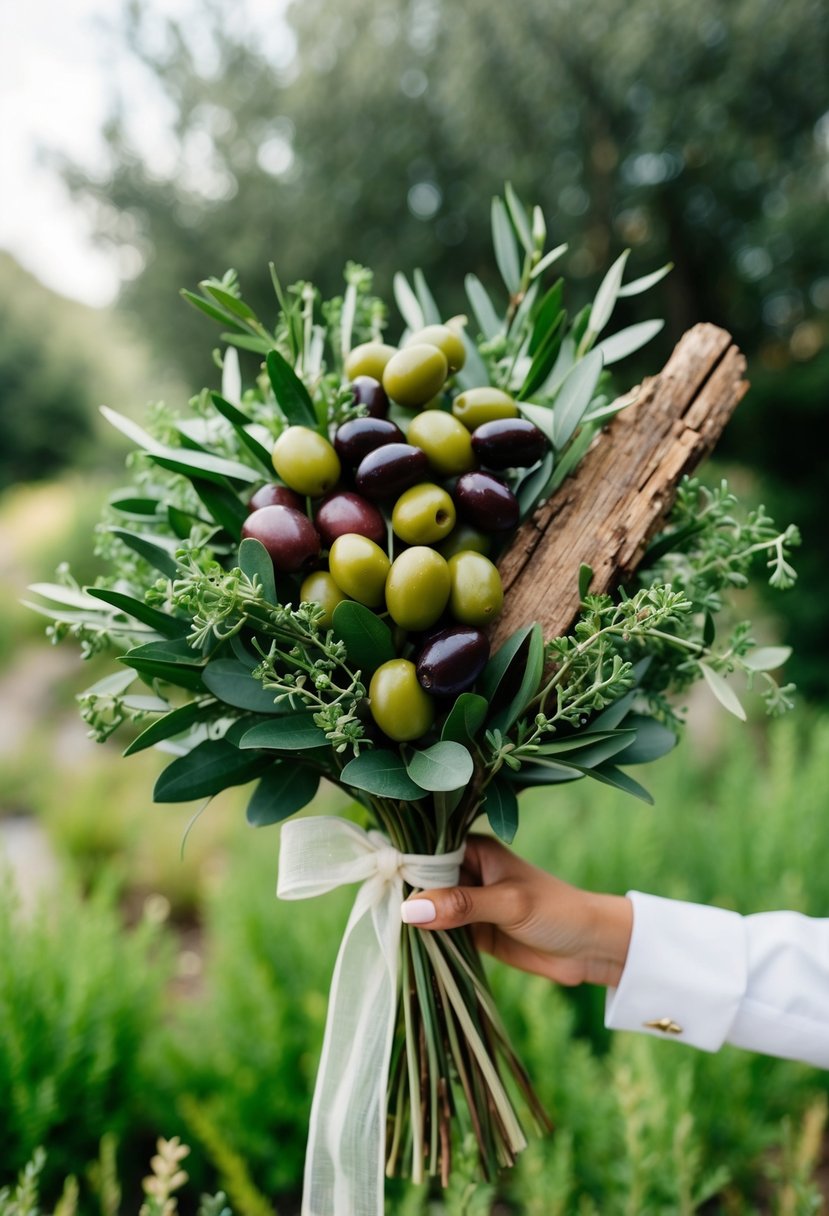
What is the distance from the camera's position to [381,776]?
30.0 inches

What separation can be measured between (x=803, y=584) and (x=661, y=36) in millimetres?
3176

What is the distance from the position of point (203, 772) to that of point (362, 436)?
1.26 ft

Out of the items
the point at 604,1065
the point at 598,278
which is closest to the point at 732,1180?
the point at 604,1065

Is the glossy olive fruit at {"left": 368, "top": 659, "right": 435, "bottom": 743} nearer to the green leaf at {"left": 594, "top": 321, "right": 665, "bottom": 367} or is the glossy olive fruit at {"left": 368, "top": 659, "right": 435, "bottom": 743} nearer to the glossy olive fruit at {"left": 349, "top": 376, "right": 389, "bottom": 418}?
the glossy olive fruit at {"left": 349, "top": 376, "right": 389, "bottom": 418}

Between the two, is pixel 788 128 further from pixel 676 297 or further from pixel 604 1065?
pixel 604 1065

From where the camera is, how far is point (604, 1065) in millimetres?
1901

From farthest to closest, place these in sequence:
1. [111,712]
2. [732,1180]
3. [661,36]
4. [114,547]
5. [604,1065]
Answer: [661,36] → [604,1065] → [732,1180] → [114,547] → [111,712]

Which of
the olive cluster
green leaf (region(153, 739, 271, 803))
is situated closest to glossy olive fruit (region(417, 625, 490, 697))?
the olive cluster

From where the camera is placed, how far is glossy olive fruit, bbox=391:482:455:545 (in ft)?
2.60

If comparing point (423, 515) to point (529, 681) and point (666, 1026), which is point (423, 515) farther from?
point (666, 1026)

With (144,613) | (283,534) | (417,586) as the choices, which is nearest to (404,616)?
(417,586)

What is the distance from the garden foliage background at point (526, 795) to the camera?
1.55 meters

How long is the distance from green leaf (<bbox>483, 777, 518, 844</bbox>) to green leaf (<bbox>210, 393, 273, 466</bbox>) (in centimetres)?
42

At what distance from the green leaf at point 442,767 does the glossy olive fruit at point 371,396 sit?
0.37 m
